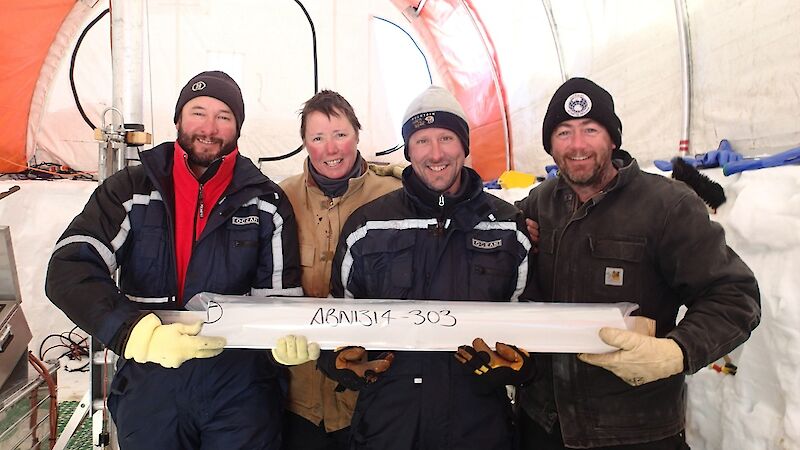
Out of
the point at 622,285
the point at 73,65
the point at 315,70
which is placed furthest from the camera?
the point at 315,70

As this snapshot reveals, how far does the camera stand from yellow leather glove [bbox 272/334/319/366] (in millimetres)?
1460

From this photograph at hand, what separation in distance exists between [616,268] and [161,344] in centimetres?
135

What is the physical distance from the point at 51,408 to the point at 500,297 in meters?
2.20

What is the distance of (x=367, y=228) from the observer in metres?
1.71

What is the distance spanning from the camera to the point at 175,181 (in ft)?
5.67

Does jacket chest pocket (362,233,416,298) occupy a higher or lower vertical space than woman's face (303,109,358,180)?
lower

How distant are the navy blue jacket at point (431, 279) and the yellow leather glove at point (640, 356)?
383mm

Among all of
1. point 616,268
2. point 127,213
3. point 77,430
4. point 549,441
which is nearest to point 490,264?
point 616,268

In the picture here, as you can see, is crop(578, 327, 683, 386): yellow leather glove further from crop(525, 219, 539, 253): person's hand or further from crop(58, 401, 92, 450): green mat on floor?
crop(58, 401, 92, 450): green mat on floor

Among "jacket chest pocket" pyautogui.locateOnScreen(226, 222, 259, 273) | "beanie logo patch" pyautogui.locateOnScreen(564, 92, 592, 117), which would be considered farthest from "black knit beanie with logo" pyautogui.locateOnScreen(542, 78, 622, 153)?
"jacket chest pocket" pyautogui.locateOnScreen(226, 222, 259, 273)

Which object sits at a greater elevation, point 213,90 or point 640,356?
point 213,90

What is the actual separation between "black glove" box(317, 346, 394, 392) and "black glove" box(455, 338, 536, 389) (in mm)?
230

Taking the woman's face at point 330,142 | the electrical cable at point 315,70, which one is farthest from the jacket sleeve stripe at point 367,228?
the electrical cable at point 315,70

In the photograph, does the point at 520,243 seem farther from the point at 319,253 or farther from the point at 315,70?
the point at 315,70
